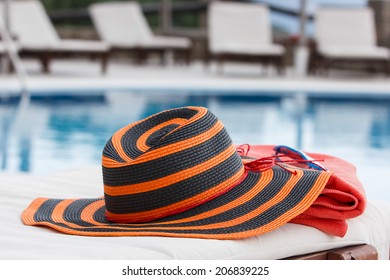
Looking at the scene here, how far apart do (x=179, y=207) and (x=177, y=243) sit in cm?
13

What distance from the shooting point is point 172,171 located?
155 centimetres

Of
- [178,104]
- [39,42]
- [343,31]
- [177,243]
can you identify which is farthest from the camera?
[343,31]

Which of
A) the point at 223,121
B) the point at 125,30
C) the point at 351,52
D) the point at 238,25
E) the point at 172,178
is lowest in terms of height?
the point at 125,30

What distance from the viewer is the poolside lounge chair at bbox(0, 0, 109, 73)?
930 centimetres

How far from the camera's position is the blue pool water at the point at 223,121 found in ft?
12.9

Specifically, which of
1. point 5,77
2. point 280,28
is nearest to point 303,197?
point 5,77

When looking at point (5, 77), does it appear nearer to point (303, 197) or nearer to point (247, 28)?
point (247, 28)

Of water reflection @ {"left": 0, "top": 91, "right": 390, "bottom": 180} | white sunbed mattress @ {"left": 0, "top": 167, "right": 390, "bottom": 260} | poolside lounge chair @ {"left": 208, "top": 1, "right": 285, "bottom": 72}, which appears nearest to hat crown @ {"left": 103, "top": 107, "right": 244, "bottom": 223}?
white sunbed mattress @ {"left": 0, "top": 167, "right": 390, "bottom": 260}

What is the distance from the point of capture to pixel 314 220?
162 centimetres

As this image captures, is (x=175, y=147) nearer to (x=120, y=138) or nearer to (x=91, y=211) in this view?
(x=120, y=138)

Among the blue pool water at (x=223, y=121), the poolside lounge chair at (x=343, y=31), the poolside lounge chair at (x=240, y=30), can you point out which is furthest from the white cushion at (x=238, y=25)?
the blue pool water at (x=223, y=121)

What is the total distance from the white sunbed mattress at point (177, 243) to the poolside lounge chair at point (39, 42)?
25.1 ft

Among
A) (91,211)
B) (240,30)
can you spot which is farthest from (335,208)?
(240,30)

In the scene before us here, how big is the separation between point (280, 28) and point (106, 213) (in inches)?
487
